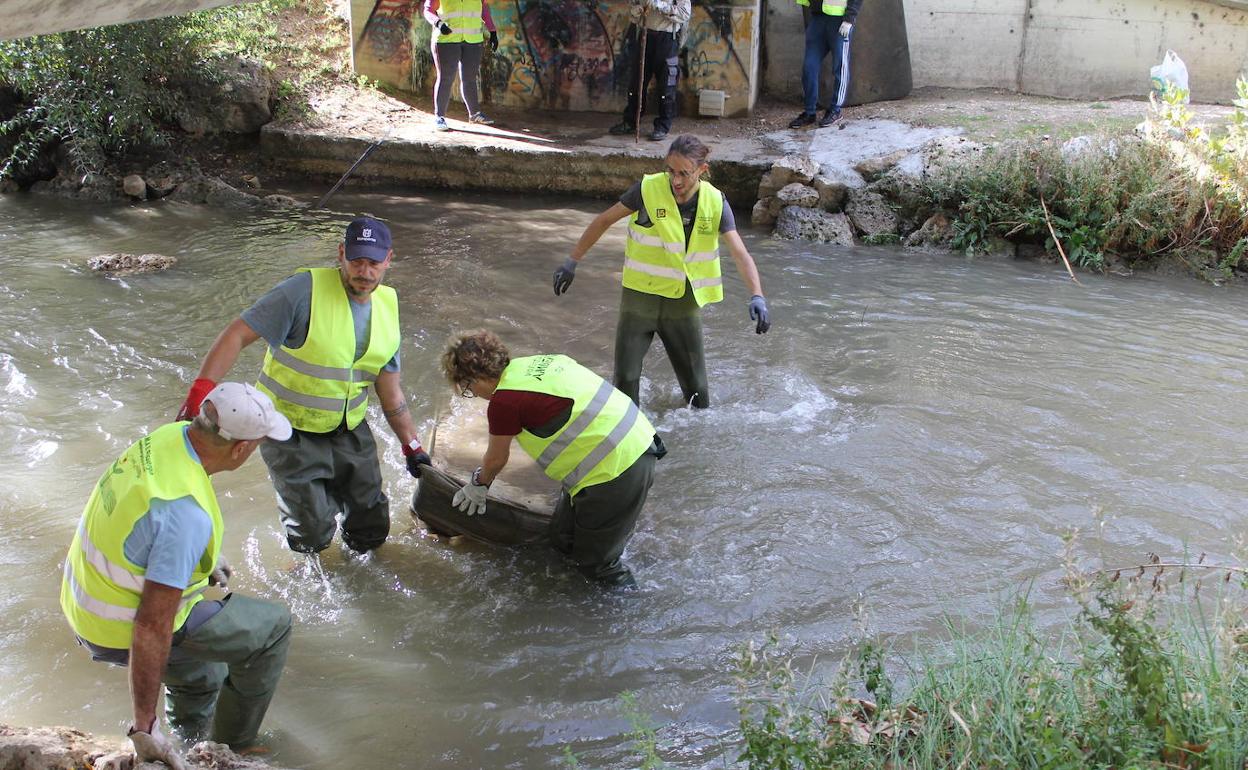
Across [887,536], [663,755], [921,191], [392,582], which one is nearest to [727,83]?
[921,191]

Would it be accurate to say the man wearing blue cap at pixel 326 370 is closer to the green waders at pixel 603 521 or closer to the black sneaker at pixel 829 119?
the green waders at pixel 603 521

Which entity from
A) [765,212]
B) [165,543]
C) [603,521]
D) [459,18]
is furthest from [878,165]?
[165,543]

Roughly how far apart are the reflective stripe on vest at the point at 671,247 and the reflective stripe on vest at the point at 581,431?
164 cm

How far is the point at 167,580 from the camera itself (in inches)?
114

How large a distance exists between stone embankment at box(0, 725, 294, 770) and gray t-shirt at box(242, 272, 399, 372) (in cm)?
152

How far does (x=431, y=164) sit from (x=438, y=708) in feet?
28.5

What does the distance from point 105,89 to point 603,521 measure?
951 cm

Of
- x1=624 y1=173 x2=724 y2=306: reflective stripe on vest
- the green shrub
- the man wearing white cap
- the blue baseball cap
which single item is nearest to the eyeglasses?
x1=624 y1=173 x2=724 y2=306: reflective stripe on vest

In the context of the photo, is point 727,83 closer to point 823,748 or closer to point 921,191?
point 921,191

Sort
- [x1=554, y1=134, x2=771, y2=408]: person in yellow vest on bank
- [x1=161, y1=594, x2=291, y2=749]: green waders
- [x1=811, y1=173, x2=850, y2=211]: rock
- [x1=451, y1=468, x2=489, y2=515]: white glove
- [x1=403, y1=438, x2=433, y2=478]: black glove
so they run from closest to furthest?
[x1=161, y1=594, x2=291, y2=749]: green waders → [x1=451, y1=468, x2=489, y2=515]: white glove → [x1=403, y1=438, x2=433, y2=478]: black glove → [x1=554, y1=134, x2=771, y2=408]: person in yellow vest on bank → [x1=811, y1=173, x2=850, y2=211]: rock

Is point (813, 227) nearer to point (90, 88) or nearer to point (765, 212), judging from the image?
point (765, 212)

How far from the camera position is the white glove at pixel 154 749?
9.55ft

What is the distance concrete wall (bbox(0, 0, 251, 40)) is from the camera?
3133 millimetres

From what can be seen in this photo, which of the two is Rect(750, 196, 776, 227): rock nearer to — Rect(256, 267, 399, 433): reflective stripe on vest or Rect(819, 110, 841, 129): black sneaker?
Rect(819, 110, 841, 129): black sneaker
